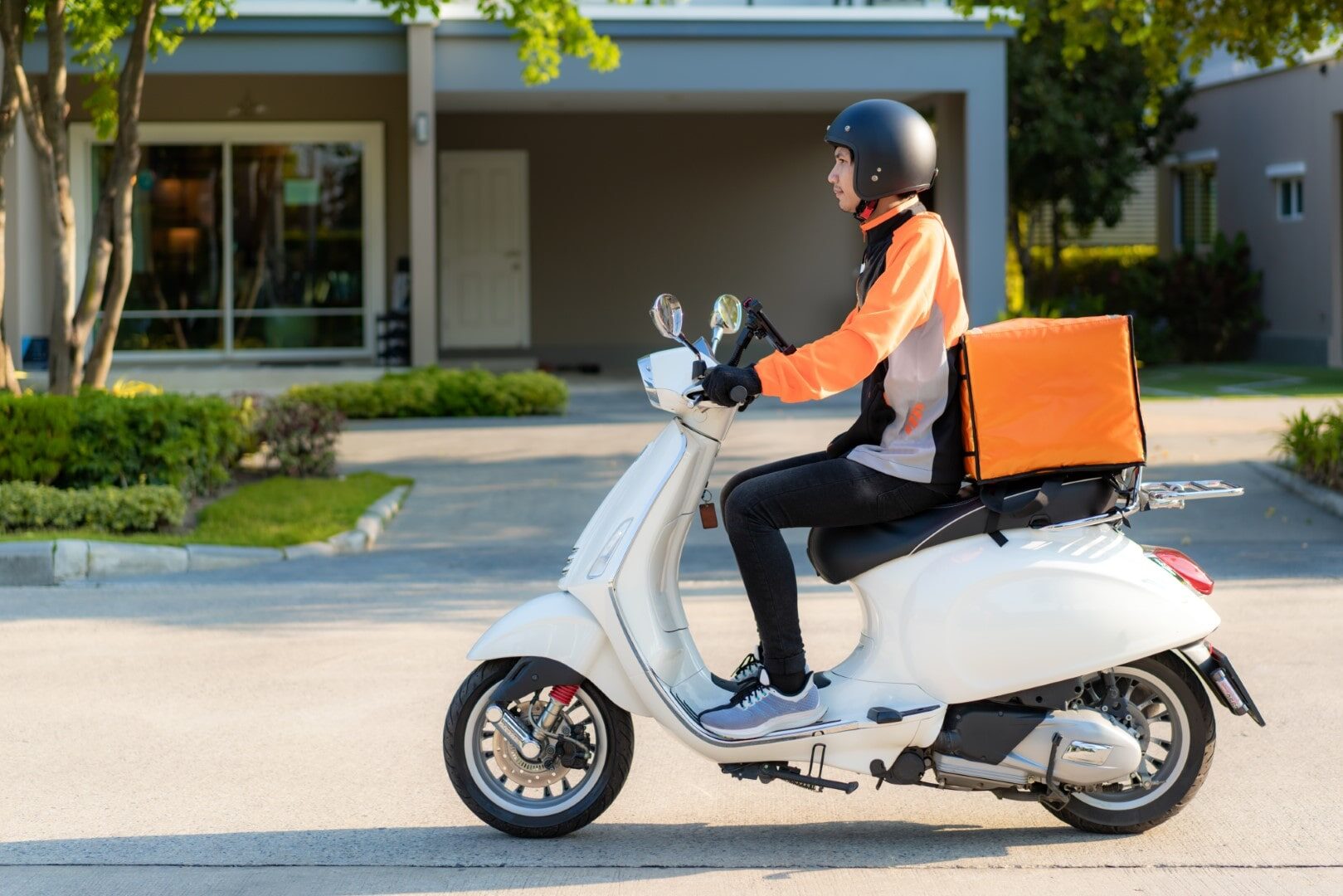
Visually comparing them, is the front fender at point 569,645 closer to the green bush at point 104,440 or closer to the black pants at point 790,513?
the black pants at point 790,513

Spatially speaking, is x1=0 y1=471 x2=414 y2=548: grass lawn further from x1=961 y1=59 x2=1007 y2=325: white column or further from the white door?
the white door

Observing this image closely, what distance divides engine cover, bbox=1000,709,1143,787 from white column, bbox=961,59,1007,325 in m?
13.9

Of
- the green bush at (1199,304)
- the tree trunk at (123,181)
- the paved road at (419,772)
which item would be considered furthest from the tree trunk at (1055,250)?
the tree trunk at (123,181)

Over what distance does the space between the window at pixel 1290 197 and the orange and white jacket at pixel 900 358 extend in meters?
20.6

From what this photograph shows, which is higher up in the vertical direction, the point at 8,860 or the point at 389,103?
the point at 389,103

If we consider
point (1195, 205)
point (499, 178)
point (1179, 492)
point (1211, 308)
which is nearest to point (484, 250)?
point (499, 178)

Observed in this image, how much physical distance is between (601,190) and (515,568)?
45.5 ft

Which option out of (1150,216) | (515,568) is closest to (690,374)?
(515,568)

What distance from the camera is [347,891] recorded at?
4.23 metres

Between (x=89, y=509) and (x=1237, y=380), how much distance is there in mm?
14243

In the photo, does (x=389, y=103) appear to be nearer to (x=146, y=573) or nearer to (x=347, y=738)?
(x=146, y=573)

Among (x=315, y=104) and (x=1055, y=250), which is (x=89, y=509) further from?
(x=1055, y=250)

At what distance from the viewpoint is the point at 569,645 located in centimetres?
448

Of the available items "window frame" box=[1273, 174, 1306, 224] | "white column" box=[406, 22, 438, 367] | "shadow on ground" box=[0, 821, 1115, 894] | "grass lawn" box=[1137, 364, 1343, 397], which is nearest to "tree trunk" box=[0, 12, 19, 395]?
"white column" box=[406, 22, 438, 367]
